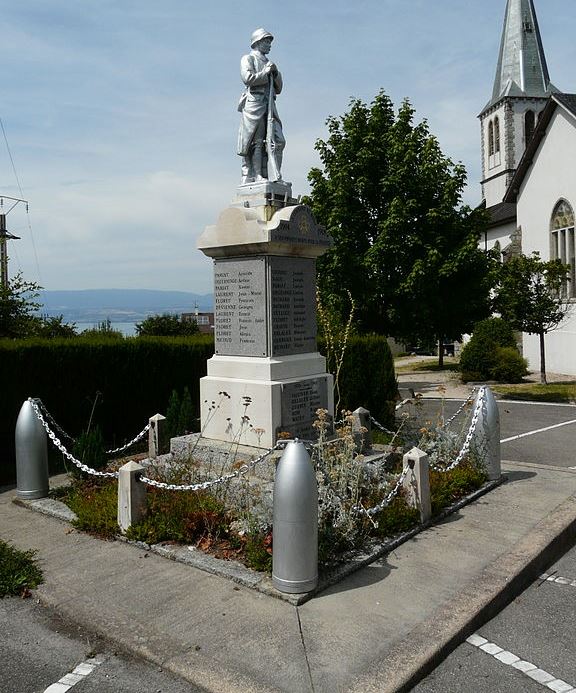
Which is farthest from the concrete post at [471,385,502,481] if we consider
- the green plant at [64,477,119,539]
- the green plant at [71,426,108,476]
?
the green plant at [71,426,108,476]

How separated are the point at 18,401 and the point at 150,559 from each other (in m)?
4.49

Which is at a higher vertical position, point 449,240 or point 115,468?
point 449,240

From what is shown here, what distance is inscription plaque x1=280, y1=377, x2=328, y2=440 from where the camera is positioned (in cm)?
696

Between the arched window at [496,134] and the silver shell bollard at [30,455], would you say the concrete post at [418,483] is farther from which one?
the arched window at [496,134]

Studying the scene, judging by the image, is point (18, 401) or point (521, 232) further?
point (521, 232)

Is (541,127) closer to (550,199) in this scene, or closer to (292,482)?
(550,199)

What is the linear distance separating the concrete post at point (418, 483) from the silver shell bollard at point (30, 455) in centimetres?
393

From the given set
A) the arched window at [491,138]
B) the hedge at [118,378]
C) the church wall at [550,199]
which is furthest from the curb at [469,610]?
the arched window at [491,138]

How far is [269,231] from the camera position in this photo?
22.2ft

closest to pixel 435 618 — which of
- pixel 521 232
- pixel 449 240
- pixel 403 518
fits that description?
pixel 403 518

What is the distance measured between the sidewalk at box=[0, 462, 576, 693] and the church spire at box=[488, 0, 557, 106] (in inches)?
1854

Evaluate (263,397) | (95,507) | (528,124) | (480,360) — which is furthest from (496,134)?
(95,507)

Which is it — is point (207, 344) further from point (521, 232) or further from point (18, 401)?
point (521, 232)

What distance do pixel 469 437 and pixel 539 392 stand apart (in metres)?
12.8
